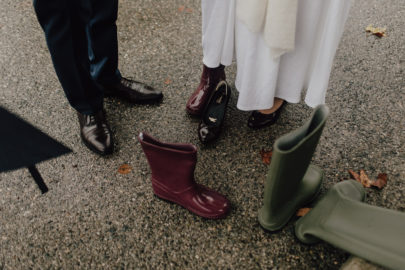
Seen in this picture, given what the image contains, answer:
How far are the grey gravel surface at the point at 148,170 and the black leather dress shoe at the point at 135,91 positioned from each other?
0.06 meters

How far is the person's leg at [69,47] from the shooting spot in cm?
128

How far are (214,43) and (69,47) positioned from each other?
0.67 m

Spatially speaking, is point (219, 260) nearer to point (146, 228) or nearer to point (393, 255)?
point (146, 228)

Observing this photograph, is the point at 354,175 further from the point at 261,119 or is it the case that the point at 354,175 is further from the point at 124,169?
the point at 124,169

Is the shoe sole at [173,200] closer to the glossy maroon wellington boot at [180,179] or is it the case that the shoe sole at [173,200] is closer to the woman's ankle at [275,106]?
the glossy maroon wellington boot at [180,179]

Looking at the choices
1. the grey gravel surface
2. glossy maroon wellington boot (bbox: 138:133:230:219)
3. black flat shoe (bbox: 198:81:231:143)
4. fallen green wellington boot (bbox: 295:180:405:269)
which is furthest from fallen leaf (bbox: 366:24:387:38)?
glossy maroon wellington boot (bbox: 138:133:230:219)

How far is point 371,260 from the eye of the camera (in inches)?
45.0

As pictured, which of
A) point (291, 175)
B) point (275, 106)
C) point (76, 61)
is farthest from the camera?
point (275, 106)

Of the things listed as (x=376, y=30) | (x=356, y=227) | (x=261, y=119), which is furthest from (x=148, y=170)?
(x=376, y=30)

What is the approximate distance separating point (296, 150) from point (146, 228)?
0.78 metres

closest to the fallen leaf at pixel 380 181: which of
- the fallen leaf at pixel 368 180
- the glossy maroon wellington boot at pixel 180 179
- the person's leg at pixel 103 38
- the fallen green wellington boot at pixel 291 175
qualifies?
the fallen leaf at pixel 368 180

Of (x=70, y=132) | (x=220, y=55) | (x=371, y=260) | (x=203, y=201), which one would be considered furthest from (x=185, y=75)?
(x=371, y=260)

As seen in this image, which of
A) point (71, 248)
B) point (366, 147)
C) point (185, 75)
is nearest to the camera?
point (71, 248)

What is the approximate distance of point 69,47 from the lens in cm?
138
